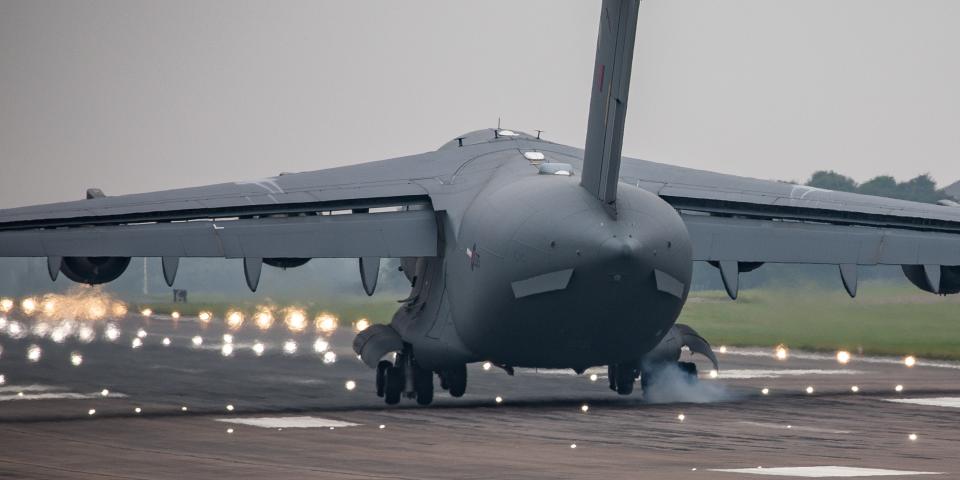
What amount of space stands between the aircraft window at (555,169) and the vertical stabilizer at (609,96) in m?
2.40

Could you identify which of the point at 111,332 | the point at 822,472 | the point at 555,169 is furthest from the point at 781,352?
the point at 822,472

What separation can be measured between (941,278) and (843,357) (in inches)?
443

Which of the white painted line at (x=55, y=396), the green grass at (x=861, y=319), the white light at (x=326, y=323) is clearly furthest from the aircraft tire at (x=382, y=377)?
the white light at (x=326, y=323)

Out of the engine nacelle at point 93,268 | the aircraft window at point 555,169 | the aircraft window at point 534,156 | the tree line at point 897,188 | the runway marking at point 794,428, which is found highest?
the tree line at point 897,188

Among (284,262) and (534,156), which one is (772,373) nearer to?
(534,156)

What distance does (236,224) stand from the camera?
95.0ft

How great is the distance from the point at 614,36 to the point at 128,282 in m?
65.3

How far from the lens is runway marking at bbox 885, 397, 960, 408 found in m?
29.5

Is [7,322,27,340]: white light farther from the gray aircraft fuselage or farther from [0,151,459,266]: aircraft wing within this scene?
the gray aircraft fuselage

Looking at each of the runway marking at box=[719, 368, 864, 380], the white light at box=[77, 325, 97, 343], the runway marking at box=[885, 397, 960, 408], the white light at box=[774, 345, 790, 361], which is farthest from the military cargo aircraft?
the white light at box=[77, 325, 97, 343]

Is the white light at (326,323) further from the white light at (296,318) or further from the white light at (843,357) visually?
the white light at (843,357)

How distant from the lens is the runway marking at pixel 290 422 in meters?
25.4

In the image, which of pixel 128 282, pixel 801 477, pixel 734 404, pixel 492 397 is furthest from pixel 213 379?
→ pixel 128 282

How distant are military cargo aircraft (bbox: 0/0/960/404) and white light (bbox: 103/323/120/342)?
25.8 meters
